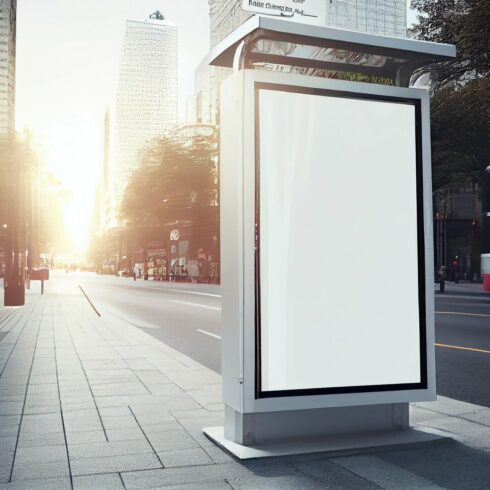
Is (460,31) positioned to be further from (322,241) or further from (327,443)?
(327,443)

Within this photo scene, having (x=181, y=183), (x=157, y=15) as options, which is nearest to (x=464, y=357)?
(x=181, y=183)

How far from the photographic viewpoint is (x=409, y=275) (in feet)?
16.5

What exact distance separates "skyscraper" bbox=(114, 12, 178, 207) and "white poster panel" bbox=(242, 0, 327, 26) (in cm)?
17307

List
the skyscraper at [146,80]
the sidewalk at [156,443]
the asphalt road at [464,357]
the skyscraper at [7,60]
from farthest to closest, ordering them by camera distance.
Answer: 1. the skyscraper at [146,80]
2. the skyscraper at [7,60]
3. the asphalt road at [464,357]
4. the sidewalk at [156,443]

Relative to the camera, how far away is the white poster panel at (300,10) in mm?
4734

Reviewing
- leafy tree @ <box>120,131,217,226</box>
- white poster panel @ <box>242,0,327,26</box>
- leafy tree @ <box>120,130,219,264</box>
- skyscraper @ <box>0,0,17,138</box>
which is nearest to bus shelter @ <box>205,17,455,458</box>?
white poster panel @ <box>242,0,327,26</box>

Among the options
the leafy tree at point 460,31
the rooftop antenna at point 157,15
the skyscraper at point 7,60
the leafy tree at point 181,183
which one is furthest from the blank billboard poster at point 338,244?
the rooftop antenna at point 157,15

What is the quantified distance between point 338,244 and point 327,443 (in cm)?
141

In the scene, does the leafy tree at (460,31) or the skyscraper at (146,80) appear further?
the skyscraper at (146,80)

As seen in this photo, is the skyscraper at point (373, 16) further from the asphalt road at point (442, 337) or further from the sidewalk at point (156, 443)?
the sidewalk at point (156, 443)

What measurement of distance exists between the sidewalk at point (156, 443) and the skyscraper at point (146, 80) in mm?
170521

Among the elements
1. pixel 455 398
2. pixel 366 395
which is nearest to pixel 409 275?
pixel 366 395

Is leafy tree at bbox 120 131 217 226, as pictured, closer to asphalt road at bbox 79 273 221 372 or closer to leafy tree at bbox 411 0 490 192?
leafy tree at bbox 411 0 490 192

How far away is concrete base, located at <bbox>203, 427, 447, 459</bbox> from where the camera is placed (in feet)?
14.9
